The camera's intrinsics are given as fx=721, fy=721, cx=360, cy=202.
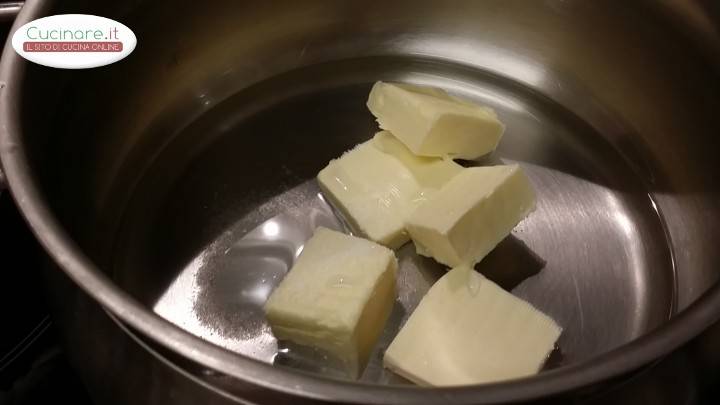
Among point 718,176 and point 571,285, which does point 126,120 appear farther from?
point 718,176

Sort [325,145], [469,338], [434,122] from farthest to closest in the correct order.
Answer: [325,145] → [434,122] → [469,338]

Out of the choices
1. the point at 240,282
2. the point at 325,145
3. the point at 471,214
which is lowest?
the point at 240,282

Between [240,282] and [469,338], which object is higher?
[469,338]

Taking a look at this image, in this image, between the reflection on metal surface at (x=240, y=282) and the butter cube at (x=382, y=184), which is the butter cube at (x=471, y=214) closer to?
the butter cube at (x=382, y=184)

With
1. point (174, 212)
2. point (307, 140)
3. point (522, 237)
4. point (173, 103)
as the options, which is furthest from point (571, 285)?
point (173, 103)

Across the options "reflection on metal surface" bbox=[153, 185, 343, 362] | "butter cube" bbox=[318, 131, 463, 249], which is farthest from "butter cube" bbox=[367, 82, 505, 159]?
"reflection on metal surface" bbox=[153, 185, 343, 362]

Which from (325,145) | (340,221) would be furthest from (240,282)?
(325,145)

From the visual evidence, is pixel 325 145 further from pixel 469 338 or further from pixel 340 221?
pixel 469 338
